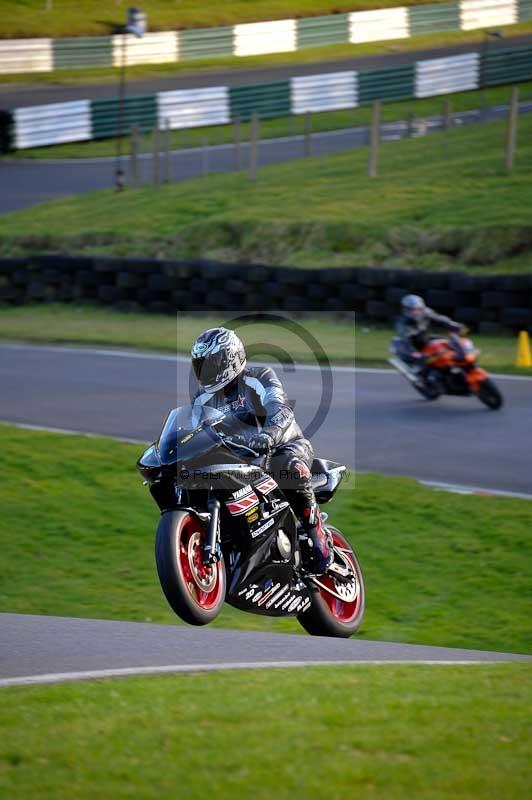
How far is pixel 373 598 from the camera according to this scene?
863 cm

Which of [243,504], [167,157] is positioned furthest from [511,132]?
[243,504]

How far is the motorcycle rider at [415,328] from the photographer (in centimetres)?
1390

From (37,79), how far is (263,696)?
3657 centimetres

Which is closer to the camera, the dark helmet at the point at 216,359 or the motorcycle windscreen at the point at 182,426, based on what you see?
the motorcycle windscreen at the point at 182,426

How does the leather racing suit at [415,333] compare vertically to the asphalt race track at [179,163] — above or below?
below

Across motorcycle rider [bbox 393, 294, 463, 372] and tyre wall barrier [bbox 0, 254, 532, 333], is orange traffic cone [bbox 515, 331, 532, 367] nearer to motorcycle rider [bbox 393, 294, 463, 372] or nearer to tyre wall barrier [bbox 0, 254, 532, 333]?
tyre wall barrier [bbox 0, 254, 532, 333]

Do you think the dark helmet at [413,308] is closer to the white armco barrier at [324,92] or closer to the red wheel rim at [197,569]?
the red wheel rim at [197,569]

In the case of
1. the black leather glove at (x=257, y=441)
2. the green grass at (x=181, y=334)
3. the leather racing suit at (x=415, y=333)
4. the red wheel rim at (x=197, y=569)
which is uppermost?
the black leather glove at (x=257, y=441)

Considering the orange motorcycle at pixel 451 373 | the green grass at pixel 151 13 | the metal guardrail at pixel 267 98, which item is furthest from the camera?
the green grass at pixel 151 13

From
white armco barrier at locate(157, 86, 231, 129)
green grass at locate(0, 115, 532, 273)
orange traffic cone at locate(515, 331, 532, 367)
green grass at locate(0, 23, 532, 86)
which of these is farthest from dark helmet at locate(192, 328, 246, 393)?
green grass at locate(0, 23, 532, 86)

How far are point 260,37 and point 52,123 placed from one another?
41.6 ft

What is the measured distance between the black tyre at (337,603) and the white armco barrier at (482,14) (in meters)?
43.0

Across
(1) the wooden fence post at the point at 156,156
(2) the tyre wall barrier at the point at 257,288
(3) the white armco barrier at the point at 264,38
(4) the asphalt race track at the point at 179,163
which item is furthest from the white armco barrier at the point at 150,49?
(2) the tyre wall barrier at the point at 257,288

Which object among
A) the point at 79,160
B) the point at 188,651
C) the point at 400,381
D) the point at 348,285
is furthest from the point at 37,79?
the point at 188,651
